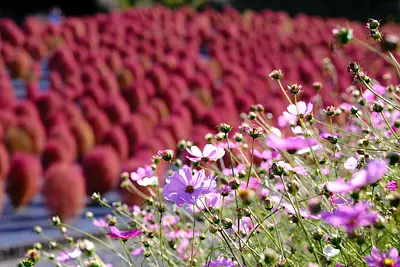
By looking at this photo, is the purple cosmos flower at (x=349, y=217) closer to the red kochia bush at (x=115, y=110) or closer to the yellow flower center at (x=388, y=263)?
the yellow flower center at (x=388, y=263)

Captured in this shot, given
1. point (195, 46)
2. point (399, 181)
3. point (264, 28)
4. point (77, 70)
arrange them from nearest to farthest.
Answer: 1. point (399, 181)
2. point (77, 70)
3. point (195, 46)
4. point (264, 28)

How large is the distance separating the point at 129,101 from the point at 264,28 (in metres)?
5.43

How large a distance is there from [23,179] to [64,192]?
25 cm

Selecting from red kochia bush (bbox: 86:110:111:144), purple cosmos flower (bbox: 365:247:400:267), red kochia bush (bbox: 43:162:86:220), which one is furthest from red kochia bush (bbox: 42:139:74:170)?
purple cosmos flower (bbox: 365:247:400:267)

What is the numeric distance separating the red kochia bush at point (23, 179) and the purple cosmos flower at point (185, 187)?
8.24 ft

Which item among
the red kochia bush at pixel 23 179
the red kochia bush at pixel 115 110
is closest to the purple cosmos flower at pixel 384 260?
the red kochia bush at pixel 23 179

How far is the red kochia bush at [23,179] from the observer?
3.48 metres

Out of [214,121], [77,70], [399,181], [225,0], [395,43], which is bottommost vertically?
[225,0]

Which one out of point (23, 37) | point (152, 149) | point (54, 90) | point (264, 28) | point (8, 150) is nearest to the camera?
point (152, 149)

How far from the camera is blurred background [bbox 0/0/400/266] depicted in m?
3.51

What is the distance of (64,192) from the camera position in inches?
134

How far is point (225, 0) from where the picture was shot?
19062 millimetres

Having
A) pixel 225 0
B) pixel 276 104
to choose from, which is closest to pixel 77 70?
pixel 276 104

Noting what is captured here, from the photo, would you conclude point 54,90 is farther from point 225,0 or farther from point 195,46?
point 225,0
